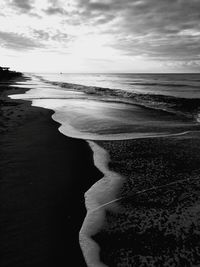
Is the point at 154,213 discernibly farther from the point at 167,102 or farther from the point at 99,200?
the point at 167,102

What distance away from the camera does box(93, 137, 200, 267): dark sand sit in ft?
9.69

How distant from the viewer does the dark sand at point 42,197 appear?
297cm

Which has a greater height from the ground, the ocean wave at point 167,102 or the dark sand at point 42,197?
the ocean wave at point 167,102

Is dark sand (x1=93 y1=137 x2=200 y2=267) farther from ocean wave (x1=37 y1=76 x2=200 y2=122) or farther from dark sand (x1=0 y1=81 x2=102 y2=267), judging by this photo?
ocean wave (x1=37 y1=76 x2=200 y2=122)

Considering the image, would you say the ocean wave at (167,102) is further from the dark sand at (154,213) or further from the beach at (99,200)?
the dark sand at (154,213)

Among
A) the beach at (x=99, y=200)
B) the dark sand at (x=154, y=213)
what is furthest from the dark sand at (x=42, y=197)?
the dark sand at (x=154, y=213)

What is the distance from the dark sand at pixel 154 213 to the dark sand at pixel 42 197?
0.47 m

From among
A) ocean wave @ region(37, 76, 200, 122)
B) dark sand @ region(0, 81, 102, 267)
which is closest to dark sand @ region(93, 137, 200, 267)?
dark sand @ region(0, 81, 102, 267)

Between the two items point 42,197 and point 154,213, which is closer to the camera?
point 154,213

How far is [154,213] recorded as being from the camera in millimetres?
3830

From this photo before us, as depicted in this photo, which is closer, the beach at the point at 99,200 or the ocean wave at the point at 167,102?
the beach at the point at 99,200

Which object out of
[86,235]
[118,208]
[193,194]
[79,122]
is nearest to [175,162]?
[193,194]

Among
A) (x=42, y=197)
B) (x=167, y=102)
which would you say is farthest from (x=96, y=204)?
(x=167, y=102)

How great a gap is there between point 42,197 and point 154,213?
5.94 feet
